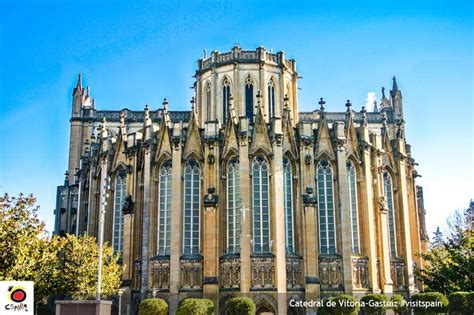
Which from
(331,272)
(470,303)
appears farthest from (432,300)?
(331,272)

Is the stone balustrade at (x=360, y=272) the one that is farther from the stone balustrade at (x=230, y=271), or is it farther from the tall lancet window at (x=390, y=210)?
the stone balustrade at (x=230, y=271)

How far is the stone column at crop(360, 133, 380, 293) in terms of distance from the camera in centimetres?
4225

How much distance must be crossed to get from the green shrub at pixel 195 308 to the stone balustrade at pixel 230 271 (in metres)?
3.35

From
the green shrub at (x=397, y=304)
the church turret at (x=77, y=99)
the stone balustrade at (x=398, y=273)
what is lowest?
the green shrub at (x=397, y=304)

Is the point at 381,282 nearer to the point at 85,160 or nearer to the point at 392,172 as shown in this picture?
the point at 392,172

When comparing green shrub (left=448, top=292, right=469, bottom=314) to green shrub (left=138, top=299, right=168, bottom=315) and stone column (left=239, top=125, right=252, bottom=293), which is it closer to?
stone column (left=239, top=125, right=252, bottom=293)

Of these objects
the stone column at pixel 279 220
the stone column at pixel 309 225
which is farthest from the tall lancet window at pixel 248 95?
the stone column at pixel 309 225

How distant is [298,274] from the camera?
41.0 metres

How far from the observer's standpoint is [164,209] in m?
43.6

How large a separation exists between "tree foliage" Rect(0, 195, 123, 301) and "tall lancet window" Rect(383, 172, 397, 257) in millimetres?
22127

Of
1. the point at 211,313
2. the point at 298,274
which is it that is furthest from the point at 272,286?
the point at 211,313

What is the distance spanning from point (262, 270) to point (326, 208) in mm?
6989

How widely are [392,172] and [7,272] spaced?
31.8 m
